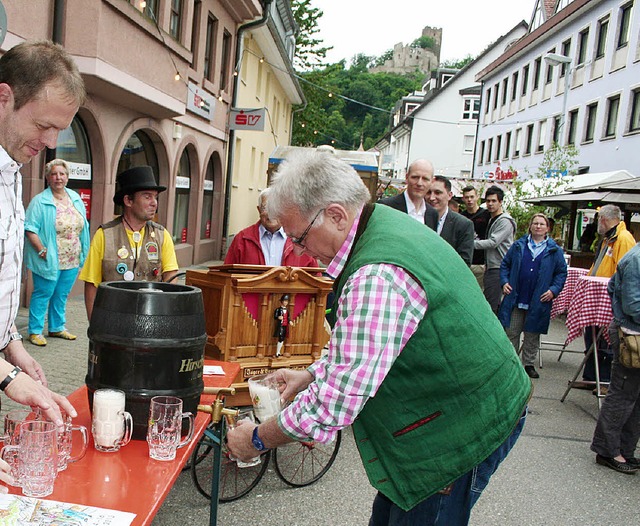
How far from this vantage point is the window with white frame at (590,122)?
2450cm

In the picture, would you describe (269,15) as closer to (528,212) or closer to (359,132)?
(528,212)

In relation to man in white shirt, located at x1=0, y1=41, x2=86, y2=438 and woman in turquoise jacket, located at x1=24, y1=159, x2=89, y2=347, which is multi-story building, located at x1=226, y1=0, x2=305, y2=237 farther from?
man in white shirt, located at x1=0, y1=41, x2=86, y2=438

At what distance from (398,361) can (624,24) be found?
2476 cm

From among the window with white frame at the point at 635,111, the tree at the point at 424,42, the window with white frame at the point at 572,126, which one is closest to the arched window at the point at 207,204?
the window with white frame at the point at 635,111

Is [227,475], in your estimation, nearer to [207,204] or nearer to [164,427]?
[164,427]

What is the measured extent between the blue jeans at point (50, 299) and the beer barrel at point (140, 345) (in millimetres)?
4763

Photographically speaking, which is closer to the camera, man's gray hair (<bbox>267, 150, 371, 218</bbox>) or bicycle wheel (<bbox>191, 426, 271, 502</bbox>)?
man's gray hair (<bbox>267, 150, 371, 218</bbox>)

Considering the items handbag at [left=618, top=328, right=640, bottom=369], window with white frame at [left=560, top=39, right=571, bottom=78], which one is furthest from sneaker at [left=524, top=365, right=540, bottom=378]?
window with white frame at [left=560, top=39, right=571, bottom=78]

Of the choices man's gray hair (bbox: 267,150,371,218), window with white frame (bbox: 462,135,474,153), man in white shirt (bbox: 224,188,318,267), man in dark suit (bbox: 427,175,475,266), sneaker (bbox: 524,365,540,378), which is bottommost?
sneaker (bbox: 524,365,540,378)

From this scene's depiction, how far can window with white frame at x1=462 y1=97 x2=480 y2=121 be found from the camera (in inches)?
1935

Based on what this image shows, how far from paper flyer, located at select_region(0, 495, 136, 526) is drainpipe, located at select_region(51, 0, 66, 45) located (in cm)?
785

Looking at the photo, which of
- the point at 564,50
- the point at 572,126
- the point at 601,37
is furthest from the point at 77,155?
the point at 564,50

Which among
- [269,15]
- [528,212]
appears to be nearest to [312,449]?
[528,212]

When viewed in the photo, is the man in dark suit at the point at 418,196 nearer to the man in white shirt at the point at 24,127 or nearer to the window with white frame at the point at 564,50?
the man in white shirt at the point at 24,127
